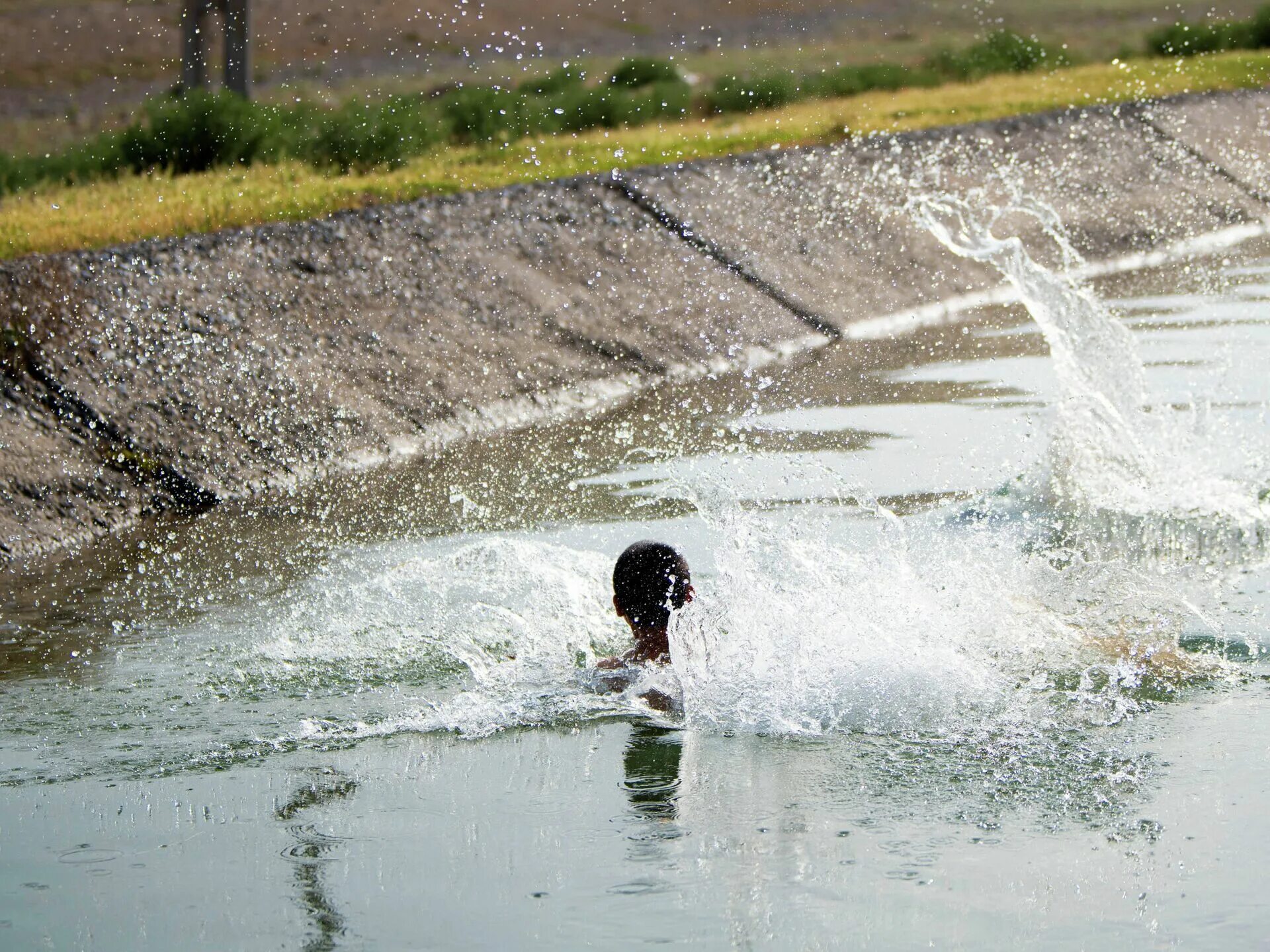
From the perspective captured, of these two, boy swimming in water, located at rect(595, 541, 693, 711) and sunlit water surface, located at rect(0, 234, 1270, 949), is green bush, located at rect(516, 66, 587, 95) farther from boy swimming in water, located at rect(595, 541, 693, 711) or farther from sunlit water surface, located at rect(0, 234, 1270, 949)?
boy swimming in water, located at rect(595, 541, 693, 711)

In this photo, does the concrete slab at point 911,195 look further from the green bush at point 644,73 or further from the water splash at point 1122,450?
the green bush at point 644,73

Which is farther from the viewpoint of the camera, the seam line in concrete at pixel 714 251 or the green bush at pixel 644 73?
the green bush at pixel 644 73

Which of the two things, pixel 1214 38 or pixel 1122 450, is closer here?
pixel 1122 450

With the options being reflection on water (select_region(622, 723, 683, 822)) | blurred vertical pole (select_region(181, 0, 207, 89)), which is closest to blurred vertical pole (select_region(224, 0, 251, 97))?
blurred vertical pole (select_region(181, 0, 207, 89))

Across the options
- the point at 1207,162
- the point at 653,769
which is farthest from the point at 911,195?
the point at 653,769

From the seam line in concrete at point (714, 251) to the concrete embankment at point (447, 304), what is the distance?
0.6 inches

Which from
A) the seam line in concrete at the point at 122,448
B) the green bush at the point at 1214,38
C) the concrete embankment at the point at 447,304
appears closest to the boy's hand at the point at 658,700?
the concrete embankment at the point at 447,304

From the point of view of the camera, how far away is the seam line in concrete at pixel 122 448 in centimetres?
704

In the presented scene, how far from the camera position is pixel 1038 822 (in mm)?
3791

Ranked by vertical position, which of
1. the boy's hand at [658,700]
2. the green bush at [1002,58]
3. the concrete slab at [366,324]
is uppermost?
the green bush at [1002,58]

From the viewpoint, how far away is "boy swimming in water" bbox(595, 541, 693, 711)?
4844 mm

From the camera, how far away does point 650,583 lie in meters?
4.90

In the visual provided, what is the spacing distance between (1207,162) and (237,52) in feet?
22.3

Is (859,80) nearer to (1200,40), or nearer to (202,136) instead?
Answer: (1200,40)
